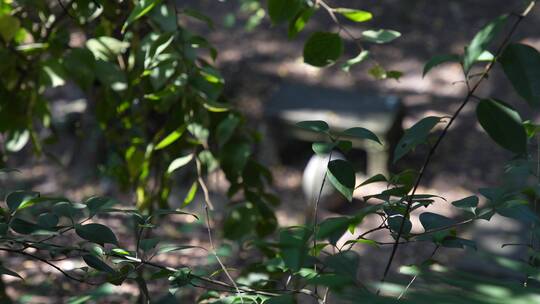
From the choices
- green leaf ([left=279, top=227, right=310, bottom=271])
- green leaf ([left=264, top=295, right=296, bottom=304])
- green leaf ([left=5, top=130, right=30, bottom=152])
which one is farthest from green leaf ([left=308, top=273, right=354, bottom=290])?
green leaf ([left=5, top=130, right=30, bottom=152])

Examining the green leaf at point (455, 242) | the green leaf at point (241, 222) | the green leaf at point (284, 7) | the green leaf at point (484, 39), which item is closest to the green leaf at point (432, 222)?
the green leaf at point (455, 242)

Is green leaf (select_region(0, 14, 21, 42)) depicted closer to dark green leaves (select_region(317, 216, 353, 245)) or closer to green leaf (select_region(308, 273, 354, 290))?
dark green leaves (select_region(317, 216, 353, 245))

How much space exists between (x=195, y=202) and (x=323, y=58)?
3.33 metres

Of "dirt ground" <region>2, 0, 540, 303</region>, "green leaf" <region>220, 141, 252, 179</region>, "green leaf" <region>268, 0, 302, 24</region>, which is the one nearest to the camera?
"green leaf" <region>268, 0, 302, 24</region>

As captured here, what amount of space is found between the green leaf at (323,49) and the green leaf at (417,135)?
0.44 metres

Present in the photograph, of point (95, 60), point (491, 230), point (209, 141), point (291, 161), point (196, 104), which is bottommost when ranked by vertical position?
point (291, 161)

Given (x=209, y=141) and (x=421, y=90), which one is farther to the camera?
(x=421, y=90)

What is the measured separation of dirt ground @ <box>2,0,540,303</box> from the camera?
4.70 m

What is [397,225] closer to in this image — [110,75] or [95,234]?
[95,234]

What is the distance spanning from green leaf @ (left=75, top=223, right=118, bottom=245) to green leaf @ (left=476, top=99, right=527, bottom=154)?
23.9 inches

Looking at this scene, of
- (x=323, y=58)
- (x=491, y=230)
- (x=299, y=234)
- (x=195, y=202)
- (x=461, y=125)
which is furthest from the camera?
(x=461, y=125)

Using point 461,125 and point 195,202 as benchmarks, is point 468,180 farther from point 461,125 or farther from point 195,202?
point 195,202

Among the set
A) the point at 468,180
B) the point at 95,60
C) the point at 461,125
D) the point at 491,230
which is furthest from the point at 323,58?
the point at 461,125

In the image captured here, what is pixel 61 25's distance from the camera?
81.2 inches
